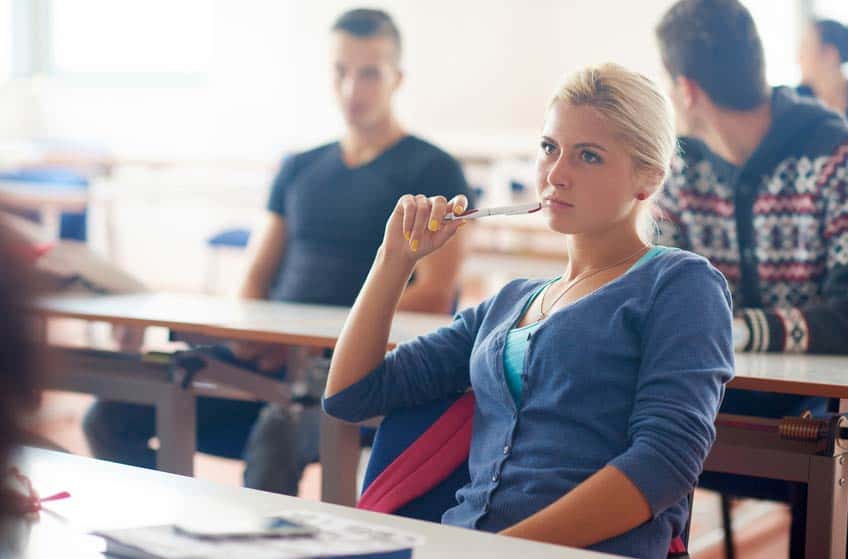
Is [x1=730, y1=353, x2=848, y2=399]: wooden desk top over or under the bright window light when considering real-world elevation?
under

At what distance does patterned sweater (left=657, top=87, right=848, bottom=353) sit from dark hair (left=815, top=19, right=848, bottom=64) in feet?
5.35

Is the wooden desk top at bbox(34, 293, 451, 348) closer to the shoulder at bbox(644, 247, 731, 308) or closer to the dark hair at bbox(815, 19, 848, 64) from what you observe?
the shoulder at bbox(644, 247, 731, 308)

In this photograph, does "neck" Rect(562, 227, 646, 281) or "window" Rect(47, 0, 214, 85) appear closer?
"neck" Rect(562, 227, 646, 281)

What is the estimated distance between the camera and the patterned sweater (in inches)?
81.0

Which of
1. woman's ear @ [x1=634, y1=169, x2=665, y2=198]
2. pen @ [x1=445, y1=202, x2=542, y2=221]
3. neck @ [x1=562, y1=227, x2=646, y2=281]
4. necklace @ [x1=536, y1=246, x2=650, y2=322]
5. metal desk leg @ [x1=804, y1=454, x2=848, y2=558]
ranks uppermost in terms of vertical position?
woman's ear @ [x1=634, y1=169, x2=665, y2=198]

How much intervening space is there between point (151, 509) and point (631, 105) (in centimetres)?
75

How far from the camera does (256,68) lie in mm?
8203

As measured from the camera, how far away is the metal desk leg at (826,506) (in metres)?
1.56

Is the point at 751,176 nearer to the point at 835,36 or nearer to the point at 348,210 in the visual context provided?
the point at 348,210

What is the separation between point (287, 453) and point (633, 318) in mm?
1116

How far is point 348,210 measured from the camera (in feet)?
8.75

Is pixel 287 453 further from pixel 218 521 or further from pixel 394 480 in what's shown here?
pixel 218 521

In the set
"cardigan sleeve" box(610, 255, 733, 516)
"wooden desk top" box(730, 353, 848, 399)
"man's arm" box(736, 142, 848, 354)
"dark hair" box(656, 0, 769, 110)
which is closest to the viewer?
"cardigan sleeve" box(610, 255, 733, 516)

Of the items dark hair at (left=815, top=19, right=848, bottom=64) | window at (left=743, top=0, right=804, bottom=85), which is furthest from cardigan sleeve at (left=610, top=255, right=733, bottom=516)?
window at (left=743, top=0, right=804, bottom=85)
